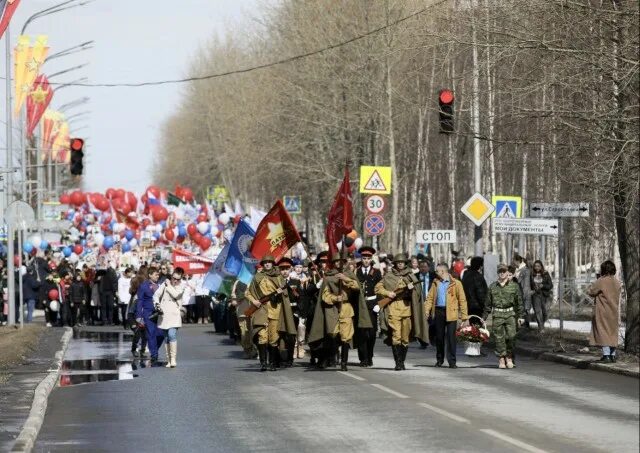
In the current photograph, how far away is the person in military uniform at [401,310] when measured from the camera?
78.1 ft

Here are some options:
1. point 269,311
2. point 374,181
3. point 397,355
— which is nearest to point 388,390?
point 397,355

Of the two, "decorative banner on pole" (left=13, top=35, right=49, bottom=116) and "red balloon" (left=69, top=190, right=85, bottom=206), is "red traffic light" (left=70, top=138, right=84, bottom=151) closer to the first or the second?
"decorative banner on pole" (left=13, top=35, right=49, bottom=116)

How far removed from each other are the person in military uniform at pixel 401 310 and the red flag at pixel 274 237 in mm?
3659

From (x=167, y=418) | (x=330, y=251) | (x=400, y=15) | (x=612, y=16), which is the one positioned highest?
(x=400, y=15)

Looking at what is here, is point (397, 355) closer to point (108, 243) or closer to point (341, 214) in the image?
point (341, 214)

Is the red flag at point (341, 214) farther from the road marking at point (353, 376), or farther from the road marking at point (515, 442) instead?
the road marking at point (515, 442)

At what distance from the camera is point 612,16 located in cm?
2262

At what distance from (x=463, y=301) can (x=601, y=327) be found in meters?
2.10

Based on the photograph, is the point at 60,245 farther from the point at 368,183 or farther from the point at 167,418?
the point at 167,418

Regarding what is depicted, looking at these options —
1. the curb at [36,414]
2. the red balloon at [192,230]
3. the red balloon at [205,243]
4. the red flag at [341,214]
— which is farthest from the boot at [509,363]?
the red balloon at [192,230]

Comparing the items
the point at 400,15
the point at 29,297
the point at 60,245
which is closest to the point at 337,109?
the point at 400,15

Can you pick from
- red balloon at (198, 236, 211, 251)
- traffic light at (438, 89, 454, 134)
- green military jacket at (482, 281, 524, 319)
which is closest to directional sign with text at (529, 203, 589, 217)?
traffic light at (438, 89, 454, 134)

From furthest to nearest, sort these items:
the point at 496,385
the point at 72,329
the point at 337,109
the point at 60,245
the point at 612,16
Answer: the point at 60,245 → the point at 337,109 → the point at 72,329 → the point at 612,16 → the point at 496,385

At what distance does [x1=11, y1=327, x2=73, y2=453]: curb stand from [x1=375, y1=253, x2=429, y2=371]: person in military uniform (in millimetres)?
4768
